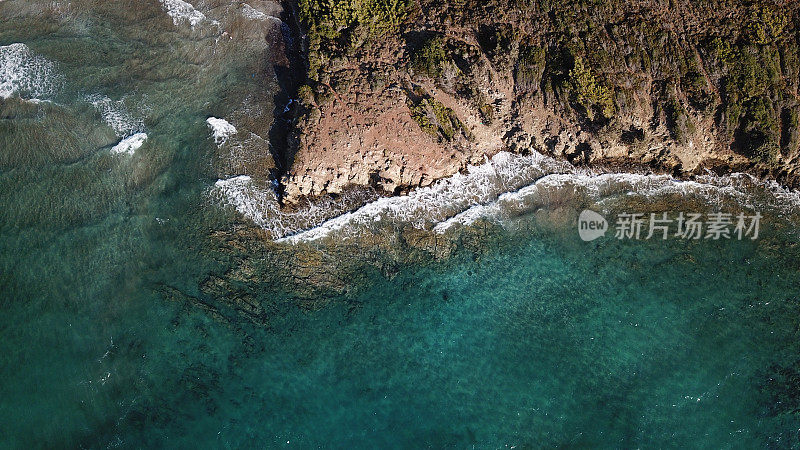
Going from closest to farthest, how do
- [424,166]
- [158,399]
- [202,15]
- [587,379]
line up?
1. [158,399]
2. [587,379]
3. [424,166]
4. [202,15]

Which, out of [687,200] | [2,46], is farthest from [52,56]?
[687,200]

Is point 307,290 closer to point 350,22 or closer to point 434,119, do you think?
point 434,119

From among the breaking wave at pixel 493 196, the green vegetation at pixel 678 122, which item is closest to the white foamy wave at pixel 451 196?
the breaking wave at pixel 493 196

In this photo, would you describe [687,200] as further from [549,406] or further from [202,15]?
[202,15]

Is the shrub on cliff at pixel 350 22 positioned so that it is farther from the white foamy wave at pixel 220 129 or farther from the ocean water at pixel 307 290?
the white foamy wave at pixel 220 129

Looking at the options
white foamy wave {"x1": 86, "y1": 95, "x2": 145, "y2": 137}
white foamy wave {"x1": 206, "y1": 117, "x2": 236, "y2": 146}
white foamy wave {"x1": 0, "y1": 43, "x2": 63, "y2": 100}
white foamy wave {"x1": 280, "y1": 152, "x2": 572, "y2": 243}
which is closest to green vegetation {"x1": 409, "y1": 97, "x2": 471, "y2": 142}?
white foamy wave {"x1": 280, "y1": 152, "x2": 572, "y2": 243}

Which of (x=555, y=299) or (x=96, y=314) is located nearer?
(x=96, y=314)

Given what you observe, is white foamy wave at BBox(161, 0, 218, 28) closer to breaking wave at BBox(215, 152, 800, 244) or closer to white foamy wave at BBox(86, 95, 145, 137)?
white foamy wave at BBox(86, 95, 145, 137)

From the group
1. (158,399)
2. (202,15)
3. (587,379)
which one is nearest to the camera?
(158,399)
